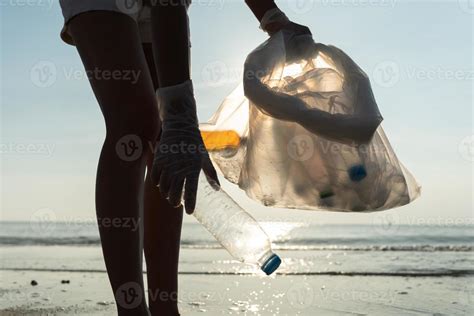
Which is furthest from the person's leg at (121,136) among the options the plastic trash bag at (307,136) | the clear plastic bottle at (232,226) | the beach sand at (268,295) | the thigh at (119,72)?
the beach sand at (268,295)

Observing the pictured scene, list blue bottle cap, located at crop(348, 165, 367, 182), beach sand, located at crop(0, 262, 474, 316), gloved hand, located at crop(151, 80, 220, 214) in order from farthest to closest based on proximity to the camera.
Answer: beach sand, located at crop(0, 262, 474, 316) → blue bottle cap, located at crop(348, 165, 367, 182) → gloved hand, located at crop(151, 80, 220, 214)

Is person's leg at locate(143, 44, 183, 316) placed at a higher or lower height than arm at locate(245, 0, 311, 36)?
lower

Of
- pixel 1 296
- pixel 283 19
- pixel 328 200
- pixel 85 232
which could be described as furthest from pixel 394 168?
pixel 85 232

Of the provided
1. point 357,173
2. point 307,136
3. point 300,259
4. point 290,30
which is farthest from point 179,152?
point 300,259

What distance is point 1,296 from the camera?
397 cm

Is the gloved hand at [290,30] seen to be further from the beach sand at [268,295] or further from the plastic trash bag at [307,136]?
the beach sand at [268,295]

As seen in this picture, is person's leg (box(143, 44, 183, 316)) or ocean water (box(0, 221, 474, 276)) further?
ocean water (box(0, 221, 474, 276))

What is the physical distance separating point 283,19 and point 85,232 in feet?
38.5

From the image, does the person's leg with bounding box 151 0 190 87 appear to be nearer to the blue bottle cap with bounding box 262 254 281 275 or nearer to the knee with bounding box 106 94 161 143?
the knee with bounding box 106 94 161 143

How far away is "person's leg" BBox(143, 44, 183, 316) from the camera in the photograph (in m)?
1.79

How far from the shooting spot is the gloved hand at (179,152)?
1.38m

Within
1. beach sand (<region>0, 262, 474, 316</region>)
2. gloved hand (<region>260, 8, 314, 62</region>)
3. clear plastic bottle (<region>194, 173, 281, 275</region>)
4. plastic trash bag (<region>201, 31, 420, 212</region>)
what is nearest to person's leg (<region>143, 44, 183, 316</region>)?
clear plastic bottle (<region>194, 173, 281, 275</region>)

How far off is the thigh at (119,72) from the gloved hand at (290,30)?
65cm

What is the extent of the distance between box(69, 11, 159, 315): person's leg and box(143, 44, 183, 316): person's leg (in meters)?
0.31
